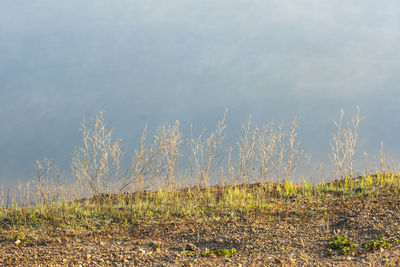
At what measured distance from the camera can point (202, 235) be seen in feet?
20.0

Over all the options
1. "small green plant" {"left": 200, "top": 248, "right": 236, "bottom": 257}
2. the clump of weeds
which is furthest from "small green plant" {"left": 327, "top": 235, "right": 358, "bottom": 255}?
"small green plant" {"left": 200, "top": 248, "right": 236, "bottom": 257}

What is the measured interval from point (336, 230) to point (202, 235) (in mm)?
2171

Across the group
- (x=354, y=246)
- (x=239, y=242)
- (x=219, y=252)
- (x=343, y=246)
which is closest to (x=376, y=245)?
(x=354, y=246)

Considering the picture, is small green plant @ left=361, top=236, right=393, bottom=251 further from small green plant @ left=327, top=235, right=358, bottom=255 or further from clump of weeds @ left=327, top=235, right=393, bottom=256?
small green plant @ left=327, top=235, right=358, bottom=255

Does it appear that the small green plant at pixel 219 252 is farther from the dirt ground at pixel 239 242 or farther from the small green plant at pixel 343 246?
the small green plant at pixel 343 246

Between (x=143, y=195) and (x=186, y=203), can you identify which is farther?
(x=143, y=195)

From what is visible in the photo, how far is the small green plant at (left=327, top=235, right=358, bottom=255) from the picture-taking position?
5020mm

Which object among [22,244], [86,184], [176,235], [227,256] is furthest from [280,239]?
[86,184]

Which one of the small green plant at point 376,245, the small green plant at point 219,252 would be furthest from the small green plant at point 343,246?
the small green plant at point 219,252

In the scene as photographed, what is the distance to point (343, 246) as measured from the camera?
523cm

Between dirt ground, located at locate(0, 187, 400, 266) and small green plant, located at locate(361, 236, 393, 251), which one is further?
small green plant, located at locate(361, 236, 393, 251)

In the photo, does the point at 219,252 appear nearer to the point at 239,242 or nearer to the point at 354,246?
the point at 239,242

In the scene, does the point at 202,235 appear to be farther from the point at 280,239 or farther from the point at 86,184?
the point at 86,184

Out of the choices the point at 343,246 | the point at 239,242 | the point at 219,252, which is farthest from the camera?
the point at 239,242
